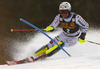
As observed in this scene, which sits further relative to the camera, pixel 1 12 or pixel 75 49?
pixel 1 12

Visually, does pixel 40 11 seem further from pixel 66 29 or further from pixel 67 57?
pixel 67 57

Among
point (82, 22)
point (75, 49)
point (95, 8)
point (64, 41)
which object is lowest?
point (75, 49)

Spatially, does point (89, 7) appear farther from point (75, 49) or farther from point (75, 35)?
point (75, 35)

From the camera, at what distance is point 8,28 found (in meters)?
10.2

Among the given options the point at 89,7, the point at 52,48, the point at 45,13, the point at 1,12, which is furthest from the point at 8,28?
the point at 52,48

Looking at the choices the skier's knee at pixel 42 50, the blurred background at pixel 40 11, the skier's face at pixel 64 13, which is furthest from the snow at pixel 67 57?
the blurred background at pixel 40 11

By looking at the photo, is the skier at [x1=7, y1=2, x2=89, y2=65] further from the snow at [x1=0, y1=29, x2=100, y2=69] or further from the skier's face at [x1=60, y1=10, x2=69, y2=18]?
the snow at [x1=0, y1=29, x2=100, y2=69]

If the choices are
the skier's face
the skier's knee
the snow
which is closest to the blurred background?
the snow

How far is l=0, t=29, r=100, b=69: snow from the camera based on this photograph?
118 inches

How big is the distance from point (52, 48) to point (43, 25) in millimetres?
5968

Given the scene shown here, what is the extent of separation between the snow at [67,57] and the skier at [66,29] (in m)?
0.26

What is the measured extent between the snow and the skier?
0.26 metres

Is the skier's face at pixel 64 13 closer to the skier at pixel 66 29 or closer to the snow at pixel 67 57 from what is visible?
the skier at pixel 66 29

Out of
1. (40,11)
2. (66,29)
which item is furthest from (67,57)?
(40,11)
